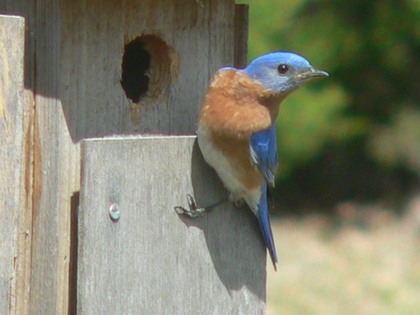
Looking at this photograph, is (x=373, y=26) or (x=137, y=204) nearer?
(x=137, y=204)

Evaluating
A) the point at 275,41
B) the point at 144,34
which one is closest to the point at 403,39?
the point at 275,41

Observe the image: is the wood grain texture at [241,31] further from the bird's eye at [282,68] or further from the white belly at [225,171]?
the white belly at [225,171]

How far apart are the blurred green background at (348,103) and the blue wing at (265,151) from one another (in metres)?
4.59

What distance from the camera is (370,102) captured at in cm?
1008

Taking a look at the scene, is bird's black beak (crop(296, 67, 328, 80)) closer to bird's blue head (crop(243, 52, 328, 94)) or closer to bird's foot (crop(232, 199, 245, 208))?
bird's blue head (crop(243, 52, 328, 94))

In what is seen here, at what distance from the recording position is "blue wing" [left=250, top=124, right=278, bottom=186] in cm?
345

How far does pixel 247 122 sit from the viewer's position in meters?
3.45

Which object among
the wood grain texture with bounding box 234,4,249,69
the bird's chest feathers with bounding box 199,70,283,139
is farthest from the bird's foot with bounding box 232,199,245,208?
the wood grain texture with bounding box 234,4,249,69

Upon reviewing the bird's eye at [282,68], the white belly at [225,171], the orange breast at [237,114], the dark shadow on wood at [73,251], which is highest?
the bird's eye at [282,68]

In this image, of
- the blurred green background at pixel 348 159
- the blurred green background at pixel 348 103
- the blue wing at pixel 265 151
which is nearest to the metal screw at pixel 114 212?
the blue wing at pixel 265 151

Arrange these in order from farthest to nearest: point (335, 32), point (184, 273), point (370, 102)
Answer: point (370, 102) → point (335, 32) → point (184, 273)

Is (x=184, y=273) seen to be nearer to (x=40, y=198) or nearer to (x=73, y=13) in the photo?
(x=40, y=198)

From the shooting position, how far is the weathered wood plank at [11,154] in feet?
9.84

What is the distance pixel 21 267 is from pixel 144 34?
0.80 meters
